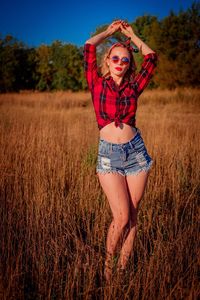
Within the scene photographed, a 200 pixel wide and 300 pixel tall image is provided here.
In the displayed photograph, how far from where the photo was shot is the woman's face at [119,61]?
209 centimetres

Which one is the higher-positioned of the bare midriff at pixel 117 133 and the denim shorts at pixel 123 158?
the bare midriff at pixel 117 133

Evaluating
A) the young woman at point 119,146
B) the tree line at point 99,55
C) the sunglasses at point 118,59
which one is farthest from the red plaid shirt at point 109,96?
the tree line at point 99,55

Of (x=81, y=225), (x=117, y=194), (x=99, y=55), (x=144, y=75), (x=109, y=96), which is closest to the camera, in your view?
(x=117, y=194)

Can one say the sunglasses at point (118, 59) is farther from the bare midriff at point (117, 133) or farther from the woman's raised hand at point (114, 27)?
the bare midriff at point (117, 133)

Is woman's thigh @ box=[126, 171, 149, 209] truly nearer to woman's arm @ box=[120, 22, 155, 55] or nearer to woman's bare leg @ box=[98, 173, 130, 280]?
woman's bare leg @ box=[98, 173, 130, 280]

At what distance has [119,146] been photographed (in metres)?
2.00

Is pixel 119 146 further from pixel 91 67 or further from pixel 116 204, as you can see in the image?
pixel 91 67

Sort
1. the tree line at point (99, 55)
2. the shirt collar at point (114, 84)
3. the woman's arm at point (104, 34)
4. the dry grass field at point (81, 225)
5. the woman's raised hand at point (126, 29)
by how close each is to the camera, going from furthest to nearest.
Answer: the tree line at point (99, 55) → the woman's raised hand at point (126, 29) → the woman's arm at point (104, 34) → the shirt collar at point (114, 84) → the dry grass field at point (81, 225)

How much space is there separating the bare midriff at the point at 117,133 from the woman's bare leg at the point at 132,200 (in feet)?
0.90

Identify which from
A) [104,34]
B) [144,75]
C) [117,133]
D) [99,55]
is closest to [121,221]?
[117,133]

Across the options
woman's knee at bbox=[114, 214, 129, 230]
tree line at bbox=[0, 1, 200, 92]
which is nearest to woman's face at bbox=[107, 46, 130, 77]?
woman's knee at bbox=[114, 214, 129, 230]

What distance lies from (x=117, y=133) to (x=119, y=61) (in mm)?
544

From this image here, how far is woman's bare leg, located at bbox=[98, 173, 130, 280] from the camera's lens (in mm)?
1946

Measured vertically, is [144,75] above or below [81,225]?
above
